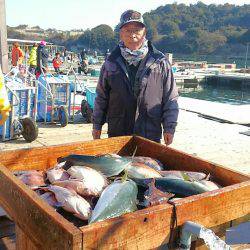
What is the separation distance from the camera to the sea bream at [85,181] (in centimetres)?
190

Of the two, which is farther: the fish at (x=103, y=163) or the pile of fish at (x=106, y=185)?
the fish at (x=103, y=163)

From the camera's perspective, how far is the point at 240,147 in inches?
310

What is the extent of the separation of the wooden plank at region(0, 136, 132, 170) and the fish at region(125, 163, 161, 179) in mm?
592

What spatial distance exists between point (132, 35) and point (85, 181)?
1701mm

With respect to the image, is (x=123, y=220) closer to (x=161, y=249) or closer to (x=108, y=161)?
(x=161, y=249)

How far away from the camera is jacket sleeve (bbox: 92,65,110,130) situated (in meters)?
3.53

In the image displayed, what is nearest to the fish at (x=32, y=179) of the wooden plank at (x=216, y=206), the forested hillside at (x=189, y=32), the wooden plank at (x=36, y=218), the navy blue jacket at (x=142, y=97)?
the wooden plank at (x=36, y=218)

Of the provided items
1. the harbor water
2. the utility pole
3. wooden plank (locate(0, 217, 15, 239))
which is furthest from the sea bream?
the harbor water

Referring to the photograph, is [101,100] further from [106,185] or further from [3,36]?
[3,36]

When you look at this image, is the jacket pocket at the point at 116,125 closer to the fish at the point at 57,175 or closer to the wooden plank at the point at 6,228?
the wooden plank at the point at 6,228

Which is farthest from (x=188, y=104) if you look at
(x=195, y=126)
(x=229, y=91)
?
(x=229, y=91)

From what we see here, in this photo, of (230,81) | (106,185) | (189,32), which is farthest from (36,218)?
(189,32)

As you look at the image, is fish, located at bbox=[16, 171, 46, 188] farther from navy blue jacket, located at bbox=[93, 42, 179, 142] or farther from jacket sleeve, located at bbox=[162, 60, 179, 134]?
jacket sleeve, located at bbox=[162, 60, 179, 134]

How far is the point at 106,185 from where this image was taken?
2.01 metres
